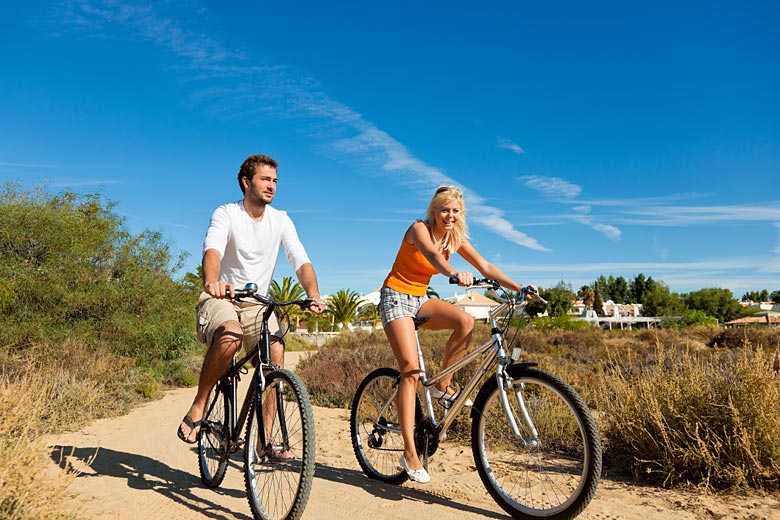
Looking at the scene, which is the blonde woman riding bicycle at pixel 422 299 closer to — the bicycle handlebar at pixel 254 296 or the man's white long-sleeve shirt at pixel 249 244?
the man's white long-sleeve shirt at pixel 249 244

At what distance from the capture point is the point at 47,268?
11.8 meters

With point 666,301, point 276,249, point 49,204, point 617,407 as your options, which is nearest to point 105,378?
point 49,204

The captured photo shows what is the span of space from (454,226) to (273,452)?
Answer: 211cm

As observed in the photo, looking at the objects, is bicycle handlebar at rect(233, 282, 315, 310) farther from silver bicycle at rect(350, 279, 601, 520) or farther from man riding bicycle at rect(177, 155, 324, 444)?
silver bicycle at rect(350, 279, 601, 520)

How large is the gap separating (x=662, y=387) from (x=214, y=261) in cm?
399

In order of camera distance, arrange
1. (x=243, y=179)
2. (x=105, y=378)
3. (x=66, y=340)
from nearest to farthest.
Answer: (x=243, y=179) < (x=105, y=378) < (x=66, y=340)

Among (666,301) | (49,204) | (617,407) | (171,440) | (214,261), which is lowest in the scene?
(171,440)

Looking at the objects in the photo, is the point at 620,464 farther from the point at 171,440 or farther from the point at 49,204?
the point at 49,204

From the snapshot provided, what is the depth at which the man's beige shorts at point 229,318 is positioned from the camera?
442 centimetres

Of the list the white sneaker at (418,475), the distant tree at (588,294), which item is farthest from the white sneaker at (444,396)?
the distant tree at (588,294)

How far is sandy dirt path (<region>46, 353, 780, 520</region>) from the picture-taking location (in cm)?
423

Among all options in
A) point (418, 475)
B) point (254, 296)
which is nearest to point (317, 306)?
point (254, 296)

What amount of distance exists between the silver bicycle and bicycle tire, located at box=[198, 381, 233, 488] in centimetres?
127

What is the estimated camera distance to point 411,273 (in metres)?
4.83
